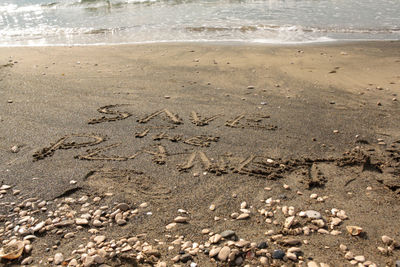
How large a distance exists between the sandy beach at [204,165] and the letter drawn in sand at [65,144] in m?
0.02

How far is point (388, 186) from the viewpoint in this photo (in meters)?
3.29

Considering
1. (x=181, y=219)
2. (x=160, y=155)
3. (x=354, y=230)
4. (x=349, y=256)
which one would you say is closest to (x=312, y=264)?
(x=349, y=256)

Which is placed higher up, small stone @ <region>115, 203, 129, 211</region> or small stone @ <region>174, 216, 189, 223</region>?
small stone @ <region>115, 203, 129, 211</region>

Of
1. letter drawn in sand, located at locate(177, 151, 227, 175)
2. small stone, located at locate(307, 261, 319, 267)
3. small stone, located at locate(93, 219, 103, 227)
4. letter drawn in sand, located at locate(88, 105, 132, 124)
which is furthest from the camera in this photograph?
letter drawn in sand, located at locate(88, 105, 132, 124)

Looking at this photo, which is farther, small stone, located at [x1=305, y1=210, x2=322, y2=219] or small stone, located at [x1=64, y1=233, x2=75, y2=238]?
small stone, located at [x1=305, y1=210, x2=322, y2=219]

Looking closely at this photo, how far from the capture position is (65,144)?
4.25 meters

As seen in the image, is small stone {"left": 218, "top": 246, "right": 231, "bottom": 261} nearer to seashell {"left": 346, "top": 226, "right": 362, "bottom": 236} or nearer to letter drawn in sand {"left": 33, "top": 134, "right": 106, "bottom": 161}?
seashell {"left": 346, "top": 226, "right": 362, "bottom": 236}

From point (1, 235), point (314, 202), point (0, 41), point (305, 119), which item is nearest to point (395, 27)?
point (305, 119)

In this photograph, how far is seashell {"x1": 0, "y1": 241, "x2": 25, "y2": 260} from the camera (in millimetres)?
2545

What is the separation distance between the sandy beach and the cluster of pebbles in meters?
0.01

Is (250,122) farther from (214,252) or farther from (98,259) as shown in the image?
(98,259)

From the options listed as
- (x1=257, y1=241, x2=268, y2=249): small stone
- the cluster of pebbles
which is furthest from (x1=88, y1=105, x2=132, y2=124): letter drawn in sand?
(x1=257, y1=241, x2=268, y2=249): small stone

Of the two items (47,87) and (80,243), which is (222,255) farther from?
(47,87)

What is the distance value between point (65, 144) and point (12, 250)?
183cm
